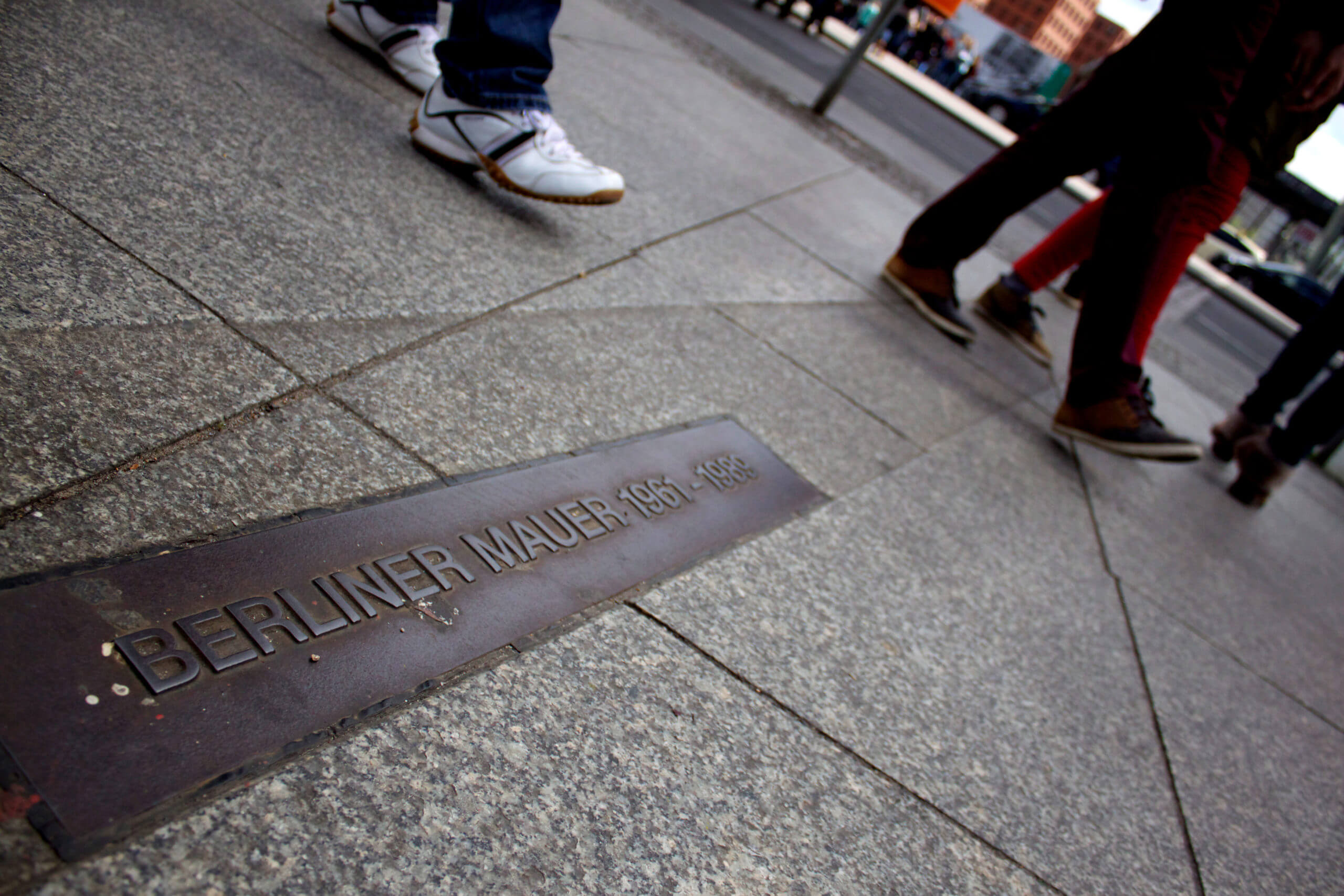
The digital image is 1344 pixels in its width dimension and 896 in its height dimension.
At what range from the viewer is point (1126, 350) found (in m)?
2.86

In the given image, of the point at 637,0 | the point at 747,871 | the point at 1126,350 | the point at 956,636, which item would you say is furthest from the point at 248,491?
the point at 637,0

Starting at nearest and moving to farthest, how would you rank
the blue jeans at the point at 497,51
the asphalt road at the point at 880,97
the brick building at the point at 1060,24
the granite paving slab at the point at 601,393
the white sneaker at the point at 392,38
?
the granite paving slab at the point at 601,393, the blue jeans at the point at 497,51, the white sneaker at the point at 392,38, the asphalt road at the point at 880,97, the brick building at the point at 1060,24

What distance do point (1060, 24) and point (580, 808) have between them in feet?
605

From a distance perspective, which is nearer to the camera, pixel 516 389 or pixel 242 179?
pixel 516 389

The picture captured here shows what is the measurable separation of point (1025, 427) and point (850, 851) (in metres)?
2.36

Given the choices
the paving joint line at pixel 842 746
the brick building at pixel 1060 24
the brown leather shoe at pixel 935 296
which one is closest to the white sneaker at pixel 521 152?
the paving joint line at pixel 842 746

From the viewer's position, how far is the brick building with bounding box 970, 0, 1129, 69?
431 feet

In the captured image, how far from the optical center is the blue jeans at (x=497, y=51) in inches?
95.8

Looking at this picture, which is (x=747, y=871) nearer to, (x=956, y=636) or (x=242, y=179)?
(x=956, y=636)

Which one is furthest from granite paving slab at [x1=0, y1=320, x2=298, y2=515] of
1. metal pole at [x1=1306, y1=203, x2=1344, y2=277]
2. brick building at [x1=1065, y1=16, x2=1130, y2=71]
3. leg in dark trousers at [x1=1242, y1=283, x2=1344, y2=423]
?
brick building at [x1=1065, y1=16, x2=1130, y2=71]

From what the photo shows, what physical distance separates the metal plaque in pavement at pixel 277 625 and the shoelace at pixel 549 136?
3.96ft

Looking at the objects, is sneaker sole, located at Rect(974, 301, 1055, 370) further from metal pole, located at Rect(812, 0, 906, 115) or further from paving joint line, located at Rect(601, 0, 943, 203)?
metal pole, located at Rect(812, 0, 906, 115)

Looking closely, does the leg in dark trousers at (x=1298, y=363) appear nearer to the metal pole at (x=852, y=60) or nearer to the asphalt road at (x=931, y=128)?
the asphalt road at (x=931, y=128)

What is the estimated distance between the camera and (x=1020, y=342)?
13.1ft
